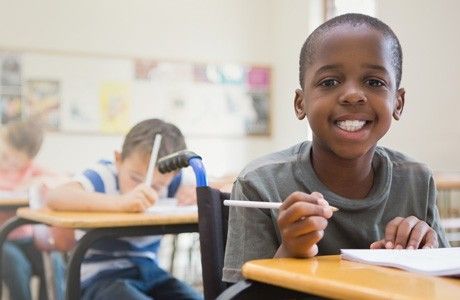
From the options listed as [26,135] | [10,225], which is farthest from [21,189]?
[10,225]

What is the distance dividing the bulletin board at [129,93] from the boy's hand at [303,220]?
4.73 meters

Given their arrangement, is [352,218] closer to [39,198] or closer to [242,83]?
[39,198]

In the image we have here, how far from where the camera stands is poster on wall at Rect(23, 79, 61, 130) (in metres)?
5.32

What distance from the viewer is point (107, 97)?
5.52 m

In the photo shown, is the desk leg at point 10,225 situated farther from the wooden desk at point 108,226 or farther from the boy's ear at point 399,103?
the boy's ear at point 399,103

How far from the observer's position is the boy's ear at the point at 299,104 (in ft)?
4.11

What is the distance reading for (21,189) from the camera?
374 cm

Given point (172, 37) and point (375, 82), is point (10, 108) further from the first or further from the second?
point (375, 82)

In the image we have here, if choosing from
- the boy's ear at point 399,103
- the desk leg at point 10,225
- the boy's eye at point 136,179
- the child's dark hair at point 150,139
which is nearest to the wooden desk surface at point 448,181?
the child's dark hair at point 150,139

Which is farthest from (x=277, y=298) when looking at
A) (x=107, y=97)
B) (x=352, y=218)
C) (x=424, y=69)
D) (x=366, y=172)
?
(x=107, y=97)

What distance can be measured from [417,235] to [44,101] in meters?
4.74

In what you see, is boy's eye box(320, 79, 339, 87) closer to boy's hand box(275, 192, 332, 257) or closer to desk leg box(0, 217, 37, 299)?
boy's hand box(275, 192, 332, 257)

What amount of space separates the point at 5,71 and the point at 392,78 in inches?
181

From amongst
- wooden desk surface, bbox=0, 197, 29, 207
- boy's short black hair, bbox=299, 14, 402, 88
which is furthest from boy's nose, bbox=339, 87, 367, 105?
Answer: wooden desk surface, bbox=0, 197, 29, 207
